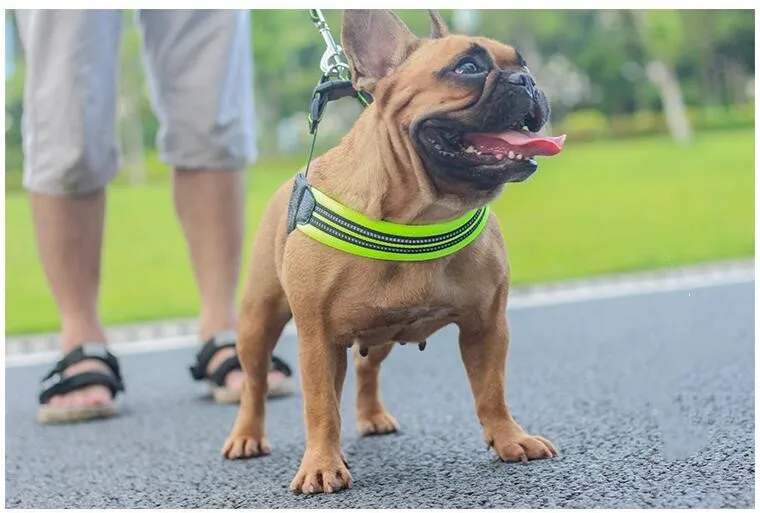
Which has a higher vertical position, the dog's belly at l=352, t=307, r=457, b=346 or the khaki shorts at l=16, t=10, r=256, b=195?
the khaki shorts at l=16, t=10, r=256, b=195

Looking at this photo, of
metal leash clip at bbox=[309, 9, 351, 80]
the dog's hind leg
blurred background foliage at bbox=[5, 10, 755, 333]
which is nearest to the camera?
metal leash clip at bbox=[309, 9, 351, 80]

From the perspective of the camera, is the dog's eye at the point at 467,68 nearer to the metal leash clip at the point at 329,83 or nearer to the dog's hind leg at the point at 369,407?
the metal leash clip at the point at 329,83

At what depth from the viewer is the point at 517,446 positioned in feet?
3.72

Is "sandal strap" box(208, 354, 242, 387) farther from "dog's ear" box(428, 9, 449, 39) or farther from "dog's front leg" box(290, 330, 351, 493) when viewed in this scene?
"dog's ear" box(428, 9, 449, 39)

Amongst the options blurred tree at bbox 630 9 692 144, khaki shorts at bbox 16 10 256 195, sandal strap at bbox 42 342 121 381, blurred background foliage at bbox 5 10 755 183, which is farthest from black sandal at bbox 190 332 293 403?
blurred tree at bbox 630 9 692 144

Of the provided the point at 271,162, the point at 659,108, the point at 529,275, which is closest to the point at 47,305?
the point at 271,162

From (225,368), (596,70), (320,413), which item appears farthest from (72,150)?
(596,70)

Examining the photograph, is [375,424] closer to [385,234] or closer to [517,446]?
[517,446]

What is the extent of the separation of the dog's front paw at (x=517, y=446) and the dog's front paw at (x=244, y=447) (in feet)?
1.12

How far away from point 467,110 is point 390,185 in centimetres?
13

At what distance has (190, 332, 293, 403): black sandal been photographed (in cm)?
174

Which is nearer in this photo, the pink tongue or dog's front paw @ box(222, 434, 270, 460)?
the pink tongue

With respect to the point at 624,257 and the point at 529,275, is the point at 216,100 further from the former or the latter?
the point at 624,257

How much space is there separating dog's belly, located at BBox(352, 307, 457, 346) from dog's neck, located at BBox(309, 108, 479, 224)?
104 mm
